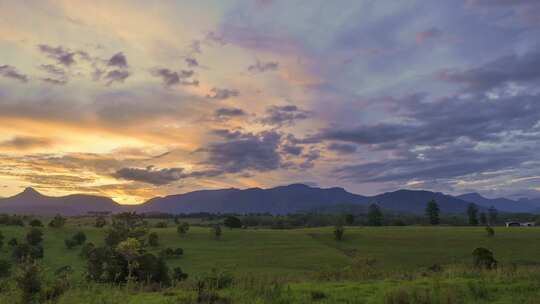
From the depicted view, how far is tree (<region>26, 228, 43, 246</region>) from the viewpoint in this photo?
322 feet

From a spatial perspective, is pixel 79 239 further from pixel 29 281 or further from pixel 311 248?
pixel 29 281

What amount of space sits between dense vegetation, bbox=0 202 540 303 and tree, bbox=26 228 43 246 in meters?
0.29

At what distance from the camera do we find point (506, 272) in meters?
20.2

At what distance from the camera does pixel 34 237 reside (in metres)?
99.8

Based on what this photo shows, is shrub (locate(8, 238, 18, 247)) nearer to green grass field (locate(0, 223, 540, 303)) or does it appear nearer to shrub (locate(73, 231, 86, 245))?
green grass field (locate(0, 223, 540, 303))

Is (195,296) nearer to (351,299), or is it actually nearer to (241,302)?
(241,302)

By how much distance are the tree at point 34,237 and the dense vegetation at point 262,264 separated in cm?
29

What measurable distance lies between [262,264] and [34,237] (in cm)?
5629

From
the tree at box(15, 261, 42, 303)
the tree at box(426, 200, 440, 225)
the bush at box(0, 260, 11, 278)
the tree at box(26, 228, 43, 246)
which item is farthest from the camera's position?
the tree at box(426, 200, 440, 225)

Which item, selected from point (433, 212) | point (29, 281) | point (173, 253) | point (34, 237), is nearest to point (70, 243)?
point (34, 237)

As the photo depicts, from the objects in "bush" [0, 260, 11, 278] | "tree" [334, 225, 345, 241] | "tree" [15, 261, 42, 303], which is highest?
"tree" [15, 261, 42, 303]

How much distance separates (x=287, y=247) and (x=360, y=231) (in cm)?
3444

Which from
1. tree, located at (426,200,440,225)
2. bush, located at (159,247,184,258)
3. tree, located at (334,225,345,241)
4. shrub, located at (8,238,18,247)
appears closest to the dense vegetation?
tree, located at (334,225,345,241)

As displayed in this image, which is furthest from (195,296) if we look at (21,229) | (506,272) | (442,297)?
(21,229)
